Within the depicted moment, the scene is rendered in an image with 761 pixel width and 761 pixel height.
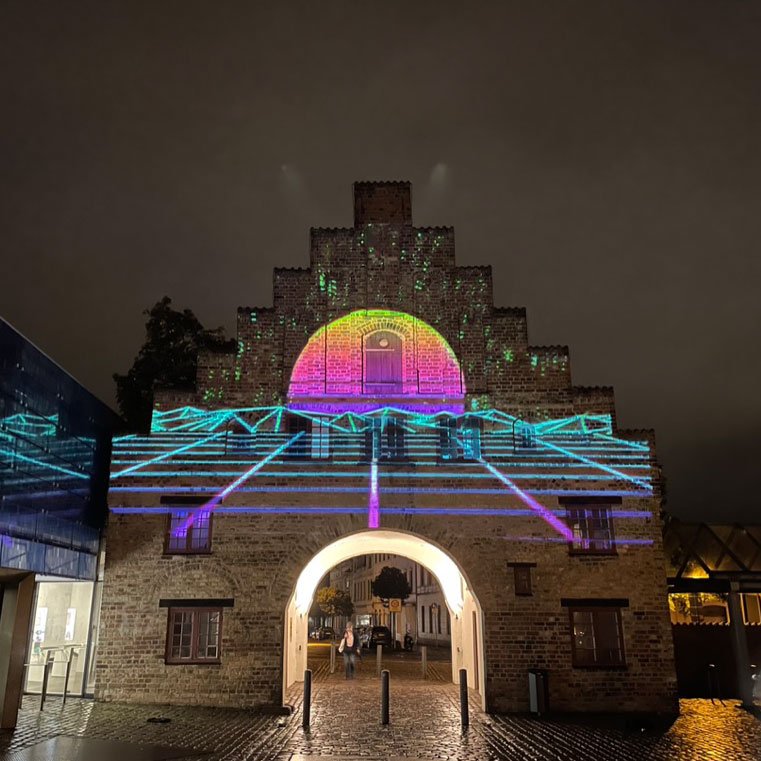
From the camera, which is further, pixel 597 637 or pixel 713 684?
pixel 713 684

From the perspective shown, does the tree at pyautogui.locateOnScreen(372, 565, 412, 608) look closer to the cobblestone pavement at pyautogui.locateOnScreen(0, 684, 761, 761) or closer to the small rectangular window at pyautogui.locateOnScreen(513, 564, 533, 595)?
the cobblestone pavement at pyautogui.locateOnScreen(0, 684, 761, 761)

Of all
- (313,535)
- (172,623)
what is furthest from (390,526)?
(172,623)

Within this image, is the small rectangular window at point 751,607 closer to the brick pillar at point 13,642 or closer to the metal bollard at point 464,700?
the metal bollard at point 464,700

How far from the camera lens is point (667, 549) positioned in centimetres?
1956

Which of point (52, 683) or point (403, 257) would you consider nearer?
point (52, 683)

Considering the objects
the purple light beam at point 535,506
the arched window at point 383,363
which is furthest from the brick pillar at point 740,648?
the arched window at point 383,363

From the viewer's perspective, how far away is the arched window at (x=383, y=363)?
62.0ft

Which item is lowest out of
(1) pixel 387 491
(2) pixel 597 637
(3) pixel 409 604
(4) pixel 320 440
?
(2) pixel 597 637

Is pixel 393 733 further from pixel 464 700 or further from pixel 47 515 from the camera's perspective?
pixel 47 515

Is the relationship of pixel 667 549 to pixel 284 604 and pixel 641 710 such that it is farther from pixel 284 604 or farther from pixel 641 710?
pixel 284 604

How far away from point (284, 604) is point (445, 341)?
7.40m

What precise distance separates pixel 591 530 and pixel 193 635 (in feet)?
30.9

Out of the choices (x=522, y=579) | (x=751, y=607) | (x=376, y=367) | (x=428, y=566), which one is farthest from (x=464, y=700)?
(x=751, y=607)

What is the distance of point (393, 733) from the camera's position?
44.5ft
